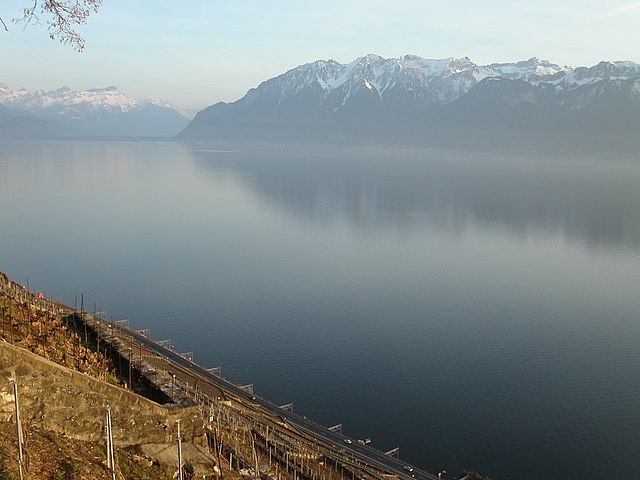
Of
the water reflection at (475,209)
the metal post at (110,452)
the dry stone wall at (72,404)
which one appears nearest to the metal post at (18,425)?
the dry stone wall at (72,404)

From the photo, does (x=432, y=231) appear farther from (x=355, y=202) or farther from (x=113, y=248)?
(x=113, y=248)

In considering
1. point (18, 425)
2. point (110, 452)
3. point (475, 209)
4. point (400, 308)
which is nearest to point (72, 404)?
point (110, 452)

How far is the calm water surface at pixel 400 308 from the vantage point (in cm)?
4409

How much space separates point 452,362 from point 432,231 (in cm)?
6856

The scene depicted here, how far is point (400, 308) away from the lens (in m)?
69.6

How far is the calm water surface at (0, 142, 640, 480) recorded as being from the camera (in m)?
44.1

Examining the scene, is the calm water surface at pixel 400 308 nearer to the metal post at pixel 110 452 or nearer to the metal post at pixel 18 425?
the metal post at pixel 110 452

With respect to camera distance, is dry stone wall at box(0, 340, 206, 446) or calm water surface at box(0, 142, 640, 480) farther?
calm water surface at box(0, 142, 640, 480)

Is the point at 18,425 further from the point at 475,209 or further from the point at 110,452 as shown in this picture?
the point at 475,209

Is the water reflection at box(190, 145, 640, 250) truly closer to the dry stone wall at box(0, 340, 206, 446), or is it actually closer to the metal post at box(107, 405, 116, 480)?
the dry stone wall at box(0, 340, 206, 446)

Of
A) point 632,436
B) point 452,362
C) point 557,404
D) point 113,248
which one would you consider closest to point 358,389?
point 452,362

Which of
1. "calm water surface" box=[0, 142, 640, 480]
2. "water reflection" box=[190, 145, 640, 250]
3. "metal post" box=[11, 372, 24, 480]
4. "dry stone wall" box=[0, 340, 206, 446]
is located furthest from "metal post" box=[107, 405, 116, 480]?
"water reflection" box=[190, 145, 640, 250]

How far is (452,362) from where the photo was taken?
5450 cm

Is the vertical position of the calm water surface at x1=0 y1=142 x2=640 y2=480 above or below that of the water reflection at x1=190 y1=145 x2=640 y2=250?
below
